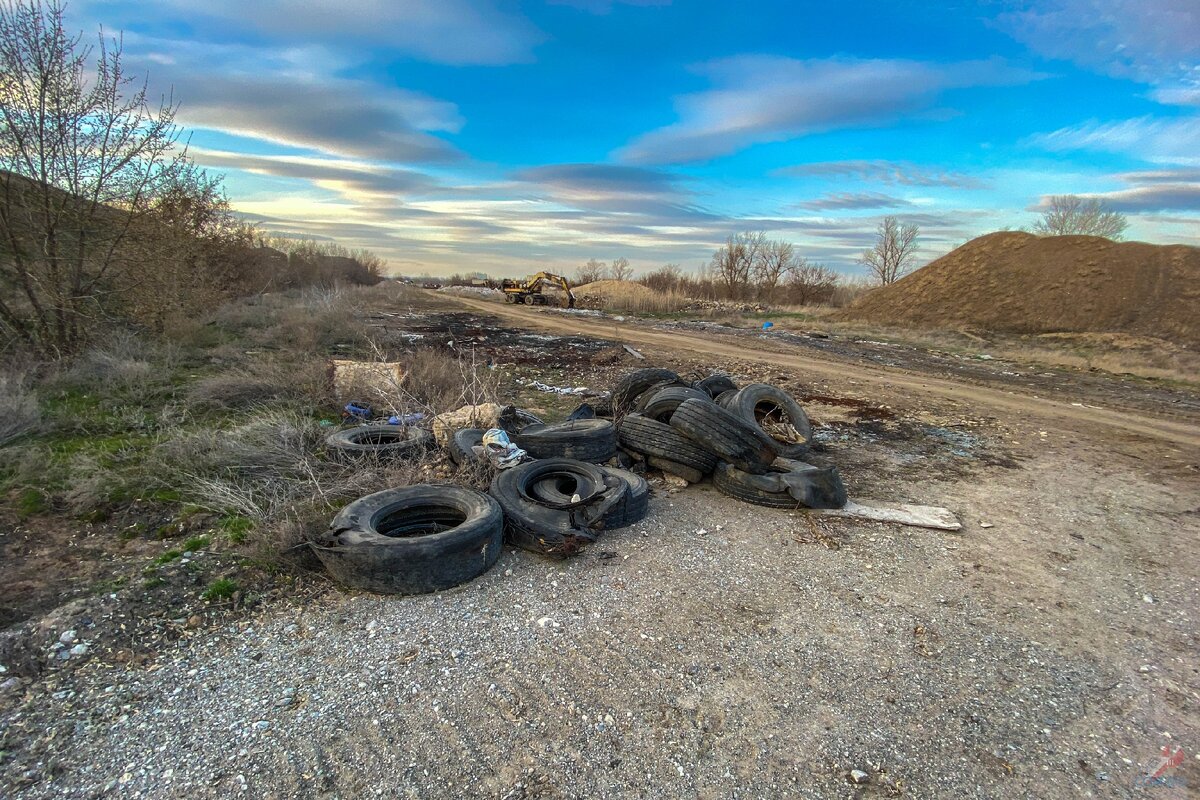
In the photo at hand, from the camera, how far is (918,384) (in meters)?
12.0

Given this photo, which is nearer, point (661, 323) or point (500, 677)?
point (500, 677)

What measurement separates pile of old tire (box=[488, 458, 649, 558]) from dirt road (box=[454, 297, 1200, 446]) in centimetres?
790

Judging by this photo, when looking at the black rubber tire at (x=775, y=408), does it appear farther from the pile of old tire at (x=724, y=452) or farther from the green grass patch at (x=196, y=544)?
the green grass patch at (x=196, y=544)

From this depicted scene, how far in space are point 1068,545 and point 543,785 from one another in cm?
507

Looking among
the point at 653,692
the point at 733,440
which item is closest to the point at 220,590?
the point at 653,692

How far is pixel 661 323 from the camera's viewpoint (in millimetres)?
24516

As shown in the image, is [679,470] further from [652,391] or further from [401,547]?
[401,547]

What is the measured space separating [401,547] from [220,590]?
3.82 ft

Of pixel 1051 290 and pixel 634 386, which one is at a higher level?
pixel 1051 290

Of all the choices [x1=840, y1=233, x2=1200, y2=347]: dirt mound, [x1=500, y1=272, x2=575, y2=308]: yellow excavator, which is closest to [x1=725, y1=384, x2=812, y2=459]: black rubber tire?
[x1=840, y1=233, x2=1200, y2=347]: dirt mound

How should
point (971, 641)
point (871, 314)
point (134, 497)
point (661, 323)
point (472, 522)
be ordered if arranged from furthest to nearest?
1. point (871, 314)
2. point (661, 323)
3. point (134, 497)
4. point (472, 522)
5. point (971, 641)

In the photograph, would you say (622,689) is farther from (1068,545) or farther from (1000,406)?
(1000,406)

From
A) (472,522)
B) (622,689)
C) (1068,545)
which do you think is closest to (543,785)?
(622,689)

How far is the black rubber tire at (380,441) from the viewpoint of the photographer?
18.3 ft
